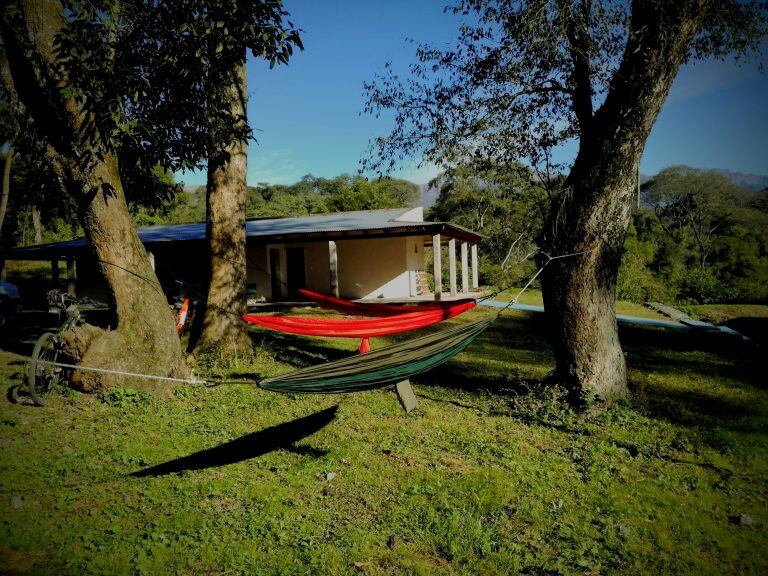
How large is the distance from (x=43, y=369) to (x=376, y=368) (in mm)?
3525

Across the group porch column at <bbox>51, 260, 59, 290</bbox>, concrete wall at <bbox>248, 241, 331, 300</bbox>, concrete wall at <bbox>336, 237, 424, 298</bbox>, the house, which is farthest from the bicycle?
porch column at <bbox>51, 260, 59, 290</bbox>

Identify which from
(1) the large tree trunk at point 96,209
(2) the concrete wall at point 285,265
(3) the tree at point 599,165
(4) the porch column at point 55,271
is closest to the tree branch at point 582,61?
(3) the tree at point 599,165

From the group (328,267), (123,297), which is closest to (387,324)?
(123,297)

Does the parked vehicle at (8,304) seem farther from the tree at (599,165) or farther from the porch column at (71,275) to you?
the tree at (599,165)

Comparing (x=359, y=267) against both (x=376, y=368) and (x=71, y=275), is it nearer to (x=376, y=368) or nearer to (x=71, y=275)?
(x=71, y=275)

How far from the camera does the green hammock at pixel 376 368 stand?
2.84 metres

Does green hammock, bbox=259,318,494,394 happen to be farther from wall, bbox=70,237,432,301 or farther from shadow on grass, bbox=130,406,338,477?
wall, bbox=70,237,432,301

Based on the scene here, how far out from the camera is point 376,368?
3.00 meters

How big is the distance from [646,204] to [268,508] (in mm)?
45052

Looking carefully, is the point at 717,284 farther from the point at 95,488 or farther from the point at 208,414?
the point at 95,488

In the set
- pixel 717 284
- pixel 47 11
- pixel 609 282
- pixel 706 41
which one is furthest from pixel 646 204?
pixel 47 11

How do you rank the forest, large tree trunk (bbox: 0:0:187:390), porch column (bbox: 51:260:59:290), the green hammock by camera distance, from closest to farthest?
1. the green hammock
2. large tree trunk (bbox: 0:0:187:390)
3. porch column (bbox: 51:260:59:290)
4. the forest

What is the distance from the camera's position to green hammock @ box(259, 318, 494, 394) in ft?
9.32

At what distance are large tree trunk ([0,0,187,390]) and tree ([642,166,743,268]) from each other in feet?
111
